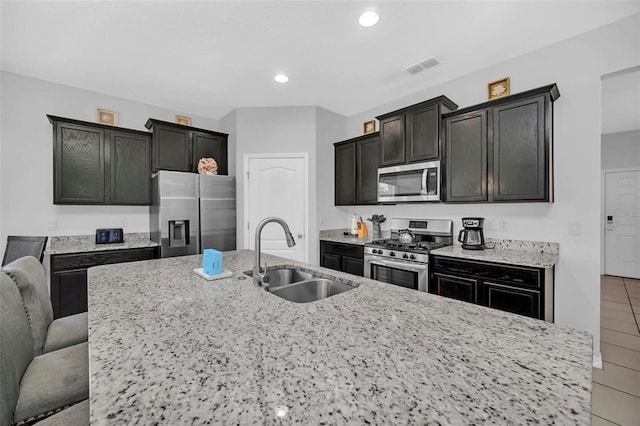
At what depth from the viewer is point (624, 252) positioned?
4.96 meters

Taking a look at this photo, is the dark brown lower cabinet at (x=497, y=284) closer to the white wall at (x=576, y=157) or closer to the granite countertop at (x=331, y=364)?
the white wall at (x=576, y=157)

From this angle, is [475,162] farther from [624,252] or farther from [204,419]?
[624,252]

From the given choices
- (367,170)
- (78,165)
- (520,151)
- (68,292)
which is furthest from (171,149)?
(520,151)

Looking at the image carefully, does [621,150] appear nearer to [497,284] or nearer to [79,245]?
[497,284]

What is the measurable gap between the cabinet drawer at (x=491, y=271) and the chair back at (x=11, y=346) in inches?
108

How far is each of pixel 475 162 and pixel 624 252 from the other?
4680 millimetres

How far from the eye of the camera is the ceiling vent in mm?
2833

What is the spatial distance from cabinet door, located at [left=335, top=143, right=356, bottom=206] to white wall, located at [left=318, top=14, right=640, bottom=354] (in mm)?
1960

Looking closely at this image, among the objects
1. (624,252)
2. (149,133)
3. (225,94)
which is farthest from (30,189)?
(624,252)

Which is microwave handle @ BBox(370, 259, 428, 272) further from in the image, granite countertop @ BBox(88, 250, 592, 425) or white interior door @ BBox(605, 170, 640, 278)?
white interior door @ BBox(605, 170, 640, 278)

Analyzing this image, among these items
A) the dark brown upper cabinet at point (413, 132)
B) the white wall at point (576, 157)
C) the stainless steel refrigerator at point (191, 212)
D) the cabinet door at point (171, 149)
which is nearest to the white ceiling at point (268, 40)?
the white wall at point (576, 157)

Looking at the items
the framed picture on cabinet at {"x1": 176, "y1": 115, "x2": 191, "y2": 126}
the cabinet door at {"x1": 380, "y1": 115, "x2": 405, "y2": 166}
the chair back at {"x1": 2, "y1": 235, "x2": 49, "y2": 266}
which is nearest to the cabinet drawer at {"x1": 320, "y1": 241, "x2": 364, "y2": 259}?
the cabinet door at {"x1": 380, "y1": 115, "x2": 405, "y2": 166}

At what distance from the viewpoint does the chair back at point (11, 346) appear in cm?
85

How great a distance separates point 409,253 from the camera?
2.84m
